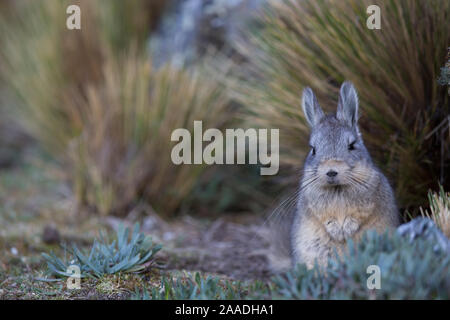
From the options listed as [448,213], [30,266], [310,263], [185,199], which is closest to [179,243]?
[185,199]

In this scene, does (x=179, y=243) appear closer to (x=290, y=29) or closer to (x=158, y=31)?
(x=290, y=29)

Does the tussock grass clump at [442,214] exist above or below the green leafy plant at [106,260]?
above

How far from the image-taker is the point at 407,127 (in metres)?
4.18

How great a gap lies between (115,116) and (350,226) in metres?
3.12

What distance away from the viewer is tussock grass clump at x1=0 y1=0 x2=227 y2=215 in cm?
563

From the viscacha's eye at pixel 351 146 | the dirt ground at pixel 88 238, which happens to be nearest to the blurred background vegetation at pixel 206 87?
the dirt ground at pixel 88 238

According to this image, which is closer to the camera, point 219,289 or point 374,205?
point 219,289

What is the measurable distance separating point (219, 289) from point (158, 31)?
5.11m

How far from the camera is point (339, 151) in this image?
11.1 feet

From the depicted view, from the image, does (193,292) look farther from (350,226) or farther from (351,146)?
(351,146)

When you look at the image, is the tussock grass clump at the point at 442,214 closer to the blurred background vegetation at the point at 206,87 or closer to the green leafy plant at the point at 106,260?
the blurred background vegetation at the point at 206,87

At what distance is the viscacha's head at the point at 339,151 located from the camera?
10.9 feet
